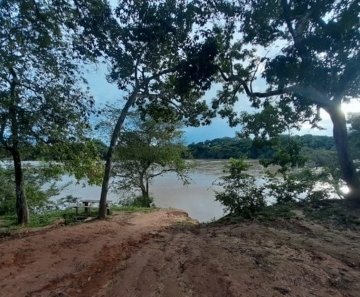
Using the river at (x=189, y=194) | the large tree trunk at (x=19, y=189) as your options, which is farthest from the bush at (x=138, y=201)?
the large tree trunk at (x=19, y=189)

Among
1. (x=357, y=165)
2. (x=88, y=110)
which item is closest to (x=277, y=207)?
(x=357, y=165)

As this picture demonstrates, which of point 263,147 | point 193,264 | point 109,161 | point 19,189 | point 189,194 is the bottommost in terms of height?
point 189,194

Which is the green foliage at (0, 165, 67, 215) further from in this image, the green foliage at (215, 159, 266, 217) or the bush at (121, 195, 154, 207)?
the green foliage at (215, 159, 266, 217)

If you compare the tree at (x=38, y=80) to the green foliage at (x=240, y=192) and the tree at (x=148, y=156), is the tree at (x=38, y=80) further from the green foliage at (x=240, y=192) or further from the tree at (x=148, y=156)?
the tree at (x=148, y=156)

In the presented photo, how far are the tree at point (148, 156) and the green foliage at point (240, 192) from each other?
8.31 meters

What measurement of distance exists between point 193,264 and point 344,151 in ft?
21.6

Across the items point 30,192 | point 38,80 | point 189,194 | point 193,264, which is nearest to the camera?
point 193,264

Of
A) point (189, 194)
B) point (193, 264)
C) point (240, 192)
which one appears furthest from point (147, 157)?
point (193, 264)


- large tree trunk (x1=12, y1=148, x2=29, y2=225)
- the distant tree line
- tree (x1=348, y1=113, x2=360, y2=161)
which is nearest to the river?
the distant tree line

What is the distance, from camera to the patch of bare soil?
304 centimetres

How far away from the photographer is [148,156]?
1638cm

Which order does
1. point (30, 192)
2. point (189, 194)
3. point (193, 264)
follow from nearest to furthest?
point (193, 264) < point (30, 192) < point (189, 194)

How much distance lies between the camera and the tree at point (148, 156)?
53.5ft

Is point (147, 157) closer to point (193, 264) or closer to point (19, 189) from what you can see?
point (19, 189)
